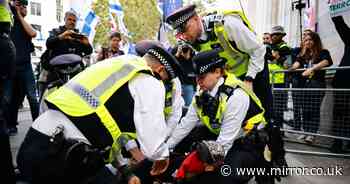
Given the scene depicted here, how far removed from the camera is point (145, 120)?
85.4 inches

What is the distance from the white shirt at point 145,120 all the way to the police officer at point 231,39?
1.12 meters

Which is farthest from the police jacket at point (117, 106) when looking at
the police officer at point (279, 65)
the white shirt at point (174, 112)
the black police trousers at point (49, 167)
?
the police officer at point (279, 65)

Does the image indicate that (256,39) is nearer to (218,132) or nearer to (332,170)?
(218,132)

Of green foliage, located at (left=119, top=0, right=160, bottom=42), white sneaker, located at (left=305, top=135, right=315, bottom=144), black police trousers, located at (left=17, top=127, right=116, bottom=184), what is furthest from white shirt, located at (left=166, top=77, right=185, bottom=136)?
green foliage, located at (left=119, top=0, right=160, bottom=42)

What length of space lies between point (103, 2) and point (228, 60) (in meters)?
25.6

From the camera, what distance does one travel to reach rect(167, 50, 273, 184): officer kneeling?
9.22 ft

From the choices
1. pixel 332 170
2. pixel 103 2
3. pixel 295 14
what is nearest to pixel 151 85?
pixel 332 170

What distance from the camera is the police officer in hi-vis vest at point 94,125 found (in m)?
2.16

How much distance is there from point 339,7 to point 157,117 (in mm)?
4320

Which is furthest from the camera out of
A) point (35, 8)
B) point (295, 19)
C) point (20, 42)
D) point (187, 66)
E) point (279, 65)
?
point (35, 8)

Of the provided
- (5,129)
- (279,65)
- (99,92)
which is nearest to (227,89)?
(99,92)

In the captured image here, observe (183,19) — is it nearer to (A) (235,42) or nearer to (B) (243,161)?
(A) (235,42)

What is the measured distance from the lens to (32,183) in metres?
2.28

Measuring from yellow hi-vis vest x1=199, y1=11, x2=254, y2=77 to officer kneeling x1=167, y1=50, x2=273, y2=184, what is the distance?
0.49 metres
